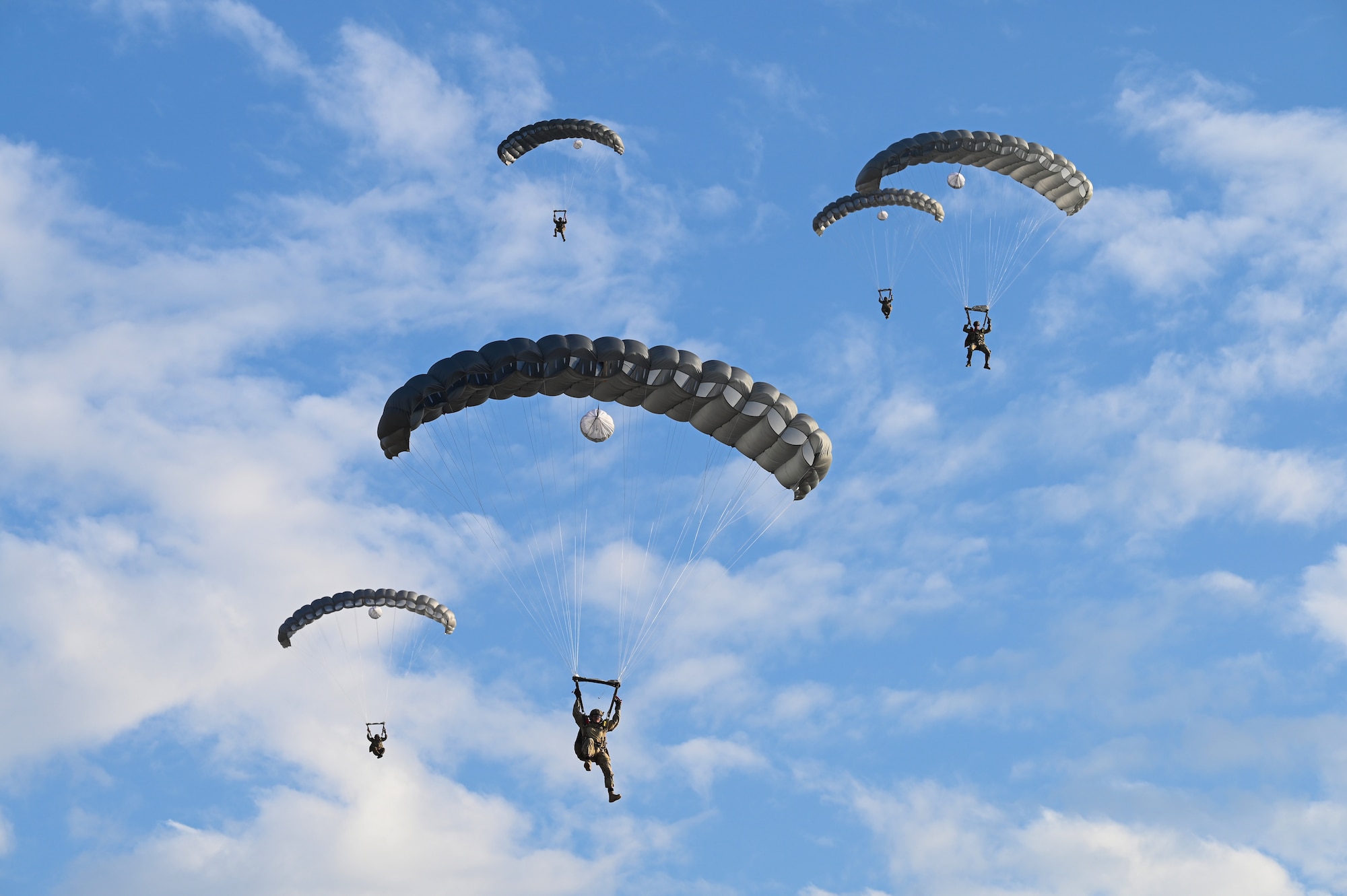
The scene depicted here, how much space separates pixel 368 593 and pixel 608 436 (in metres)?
9.54

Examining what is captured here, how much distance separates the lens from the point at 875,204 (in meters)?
36.8

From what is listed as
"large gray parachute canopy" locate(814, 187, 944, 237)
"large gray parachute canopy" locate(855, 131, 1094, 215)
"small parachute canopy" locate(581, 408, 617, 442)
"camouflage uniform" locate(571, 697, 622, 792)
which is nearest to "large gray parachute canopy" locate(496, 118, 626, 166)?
"large gray parachute canopy" locate(814, 187, 944, 237)

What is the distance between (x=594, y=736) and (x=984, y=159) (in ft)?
44.5

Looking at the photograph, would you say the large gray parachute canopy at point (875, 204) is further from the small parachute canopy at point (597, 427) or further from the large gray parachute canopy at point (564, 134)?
the small parachute canopy at point (597, 427)

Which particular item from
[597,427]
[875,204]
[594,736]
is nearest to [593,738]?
[594,736]

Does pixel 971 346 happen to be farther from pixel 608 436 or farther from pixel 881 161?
pixel 608 436

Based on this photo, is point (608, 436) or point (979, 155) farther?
point (979, 155)

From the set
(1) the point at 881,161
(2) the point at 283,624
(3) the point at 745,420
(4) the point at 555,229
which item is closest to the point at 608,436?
(3) the point at 745,420

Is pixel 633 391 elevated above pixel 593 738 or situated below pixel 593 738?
above

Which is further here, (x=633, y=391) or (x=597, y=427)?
(x=597, y=427)

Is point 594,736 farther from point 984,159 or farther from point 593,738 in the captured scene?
point 984,159

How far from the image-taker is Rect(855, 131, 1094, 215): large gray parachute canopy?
29.7 m

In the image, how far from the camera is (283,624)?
33.4 metres

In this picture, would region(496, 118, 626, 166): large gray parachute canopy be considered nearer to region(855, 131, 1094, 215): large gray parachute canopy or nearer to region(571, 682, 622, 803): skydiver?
region(855, 131, 1094, 215): large gray parachute canopy
